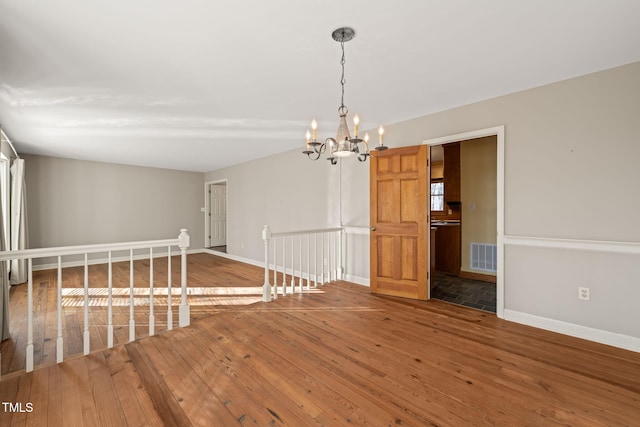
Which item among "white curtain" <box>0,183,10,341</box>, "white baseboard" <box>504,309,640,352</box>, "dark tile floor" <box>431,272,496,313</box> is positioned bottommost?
"dark tile floor" <box>431,272,496,313</box>

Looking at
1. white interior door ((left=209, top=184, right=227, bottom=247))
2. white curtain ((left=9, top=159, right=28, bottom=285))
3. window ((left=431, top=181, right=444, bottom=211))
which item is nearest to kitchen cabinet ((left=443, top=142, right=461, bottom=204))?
window ((left=431, top=181, right=444, bottom=211))

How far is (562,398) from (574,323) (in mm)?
1251

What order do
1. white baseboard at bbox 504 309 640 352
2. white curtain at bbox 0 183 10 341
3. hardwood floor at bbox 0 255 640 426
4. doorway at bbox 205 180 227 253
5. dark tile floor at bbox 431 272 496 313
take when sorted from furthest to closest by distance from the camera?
1. doorway at bbox 205 180 227 253
2. dark tile floor at bbox 431 272 496 313
3. white curtain at bbox 0 183 10 341
4. white baseboard at bbox 504 309 640 352
5. hardwood floor at bbox 0 255 640 426

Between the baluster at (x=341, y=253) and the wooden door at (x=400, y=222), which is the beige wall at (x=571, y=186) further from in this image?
the baluster at (x=341, y=253)

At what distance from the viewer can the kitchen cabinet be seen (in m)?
5.04

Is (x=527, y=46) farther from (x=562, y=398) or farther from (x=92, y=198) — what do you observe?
(x=92, y=198)

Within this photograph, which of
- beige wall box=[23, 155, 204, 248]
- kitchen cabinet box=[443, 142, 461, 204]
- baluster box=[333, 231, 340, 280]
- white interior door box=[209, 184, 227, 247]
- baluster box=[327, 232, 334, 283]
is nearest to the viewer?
baluster box=[327, 232, 334, 283]

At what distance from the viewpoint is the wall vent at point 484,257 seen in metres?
4.62

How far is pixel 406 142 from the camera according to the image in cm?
379

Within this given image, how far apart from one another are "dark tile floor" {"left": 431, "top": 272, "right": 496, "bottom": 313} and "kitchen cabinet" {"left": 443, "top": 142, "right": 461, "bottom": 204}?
4.80ft

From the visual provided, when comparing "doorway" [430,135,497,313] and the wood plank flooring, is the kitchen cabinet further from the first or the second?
the wood plank flooring

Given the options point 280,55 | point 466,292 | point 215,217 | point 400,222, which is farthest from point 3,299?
point 215,217

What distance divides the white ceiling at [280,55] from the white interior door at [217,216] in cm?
477

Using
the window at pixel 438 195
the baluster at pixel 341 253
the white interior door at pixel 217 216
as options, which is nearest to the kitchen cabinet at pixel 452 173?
the window at pixel 438 195
